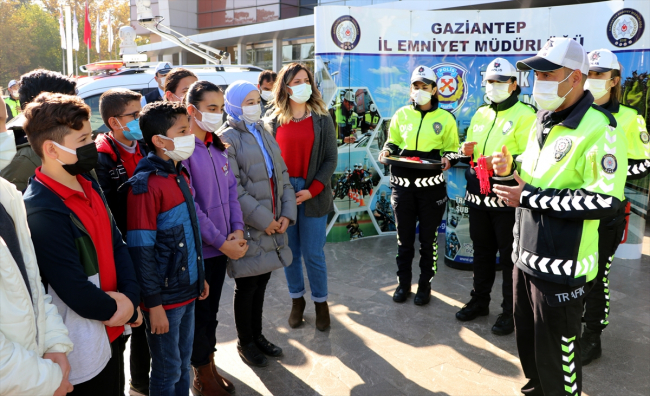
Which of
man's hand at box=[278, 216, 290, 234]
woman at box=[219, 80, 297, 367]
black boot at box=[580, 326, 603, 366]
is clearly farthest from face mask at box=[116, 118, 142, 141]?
black boot at box=[580, 326, 603, 366]

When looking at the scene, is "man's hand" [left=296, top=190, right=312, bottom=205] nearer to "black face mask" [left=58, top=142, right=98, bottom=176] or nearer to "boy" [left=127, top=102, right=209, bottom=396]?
"boy" [left=127, top=102, right=209, bottom=396]

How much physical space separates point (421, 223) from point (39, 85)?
10.5 ft

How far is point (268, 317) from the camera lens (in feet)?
14.0

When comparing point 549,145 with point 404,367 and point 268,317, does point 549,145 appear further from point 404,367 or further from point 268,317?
point 268,317

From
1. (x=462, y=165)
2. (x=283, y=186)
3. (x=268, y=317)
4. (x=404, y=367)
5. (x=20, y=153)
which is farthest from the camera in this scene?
(x=462, y=165)

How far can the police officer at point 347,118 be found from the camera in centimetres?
604

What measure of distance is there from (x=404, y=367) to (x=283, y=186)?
1.54 meters

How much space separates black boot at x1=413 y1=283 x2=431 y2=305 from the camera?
4.53m

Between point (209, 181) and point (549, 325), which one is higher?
point (209, 181)

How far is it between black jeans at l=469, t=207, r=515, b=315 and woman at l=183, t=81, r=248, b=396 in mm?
2036

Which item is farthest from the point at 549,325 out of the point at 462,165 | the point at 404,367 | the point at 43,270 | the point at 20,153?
the point at 462,165

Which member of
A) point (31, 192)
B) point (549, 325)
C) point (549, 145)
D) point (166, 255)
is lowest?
point (549, 325)

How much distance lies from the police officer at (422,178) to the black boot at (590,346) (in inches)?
53.1

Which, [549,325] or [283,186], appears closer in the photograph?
[549,325]
